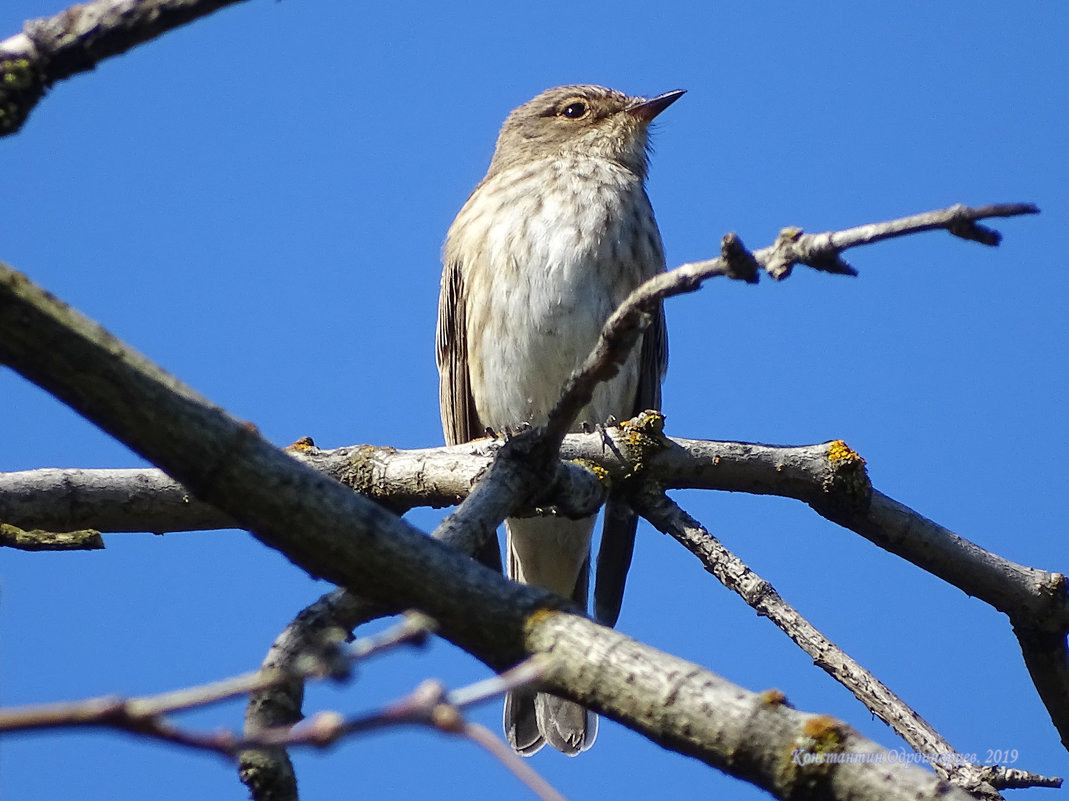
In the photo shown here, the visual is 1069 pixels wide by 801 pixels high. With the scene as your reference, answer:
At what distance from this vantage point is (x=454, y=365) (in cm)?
834

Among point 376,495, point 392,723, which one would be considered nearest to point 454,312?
point 376,495

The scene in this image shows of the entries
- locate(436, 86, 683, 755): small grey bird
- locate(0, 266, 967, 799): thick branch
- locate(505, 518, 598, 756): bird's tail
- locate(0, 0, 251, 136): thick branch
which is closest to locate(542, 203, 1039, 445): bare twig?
locate(0, 266, 967, 799): thick branch

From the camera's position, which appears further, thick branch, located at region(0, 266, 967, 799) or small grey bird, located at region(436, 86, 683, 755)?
small grey bird, located at region(436, 86, 683, 755)

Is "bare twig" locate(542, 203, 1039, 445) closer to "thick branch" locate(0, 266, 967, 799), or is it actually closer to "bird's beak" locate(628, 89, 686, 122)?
"thick branch" locate(0, 266, 967, 799)

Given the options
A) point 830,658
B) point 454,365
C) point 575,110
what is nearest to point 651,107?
point 575,110

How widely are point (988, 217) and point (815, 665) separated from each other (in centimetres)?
211

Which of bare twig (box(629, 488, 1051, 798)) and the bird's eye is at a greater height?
the bird's eye

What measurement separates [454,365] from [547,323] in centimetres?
102

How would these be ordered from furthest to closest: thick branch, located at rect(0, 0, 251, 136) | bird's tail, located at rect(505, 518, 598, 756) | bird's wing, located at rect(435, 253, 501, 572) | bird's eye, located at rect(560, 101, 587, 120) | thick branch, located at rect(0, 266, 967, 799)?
bird's eye, located at rect(560, 101, 587, 120), bird's wing, located at rect(435, 253, 501, 572), bird's tail, located at rect(505, 518, 598, 756), thick branch, located at rect(0, 0, 251, 136), thick branch, located at rect(0, 266, 967, 799)

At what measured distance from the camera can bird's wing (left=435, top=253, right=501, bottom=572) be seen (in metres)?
8.26

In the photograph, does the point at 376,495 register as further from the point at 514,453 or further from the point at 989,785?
the point at 989,785

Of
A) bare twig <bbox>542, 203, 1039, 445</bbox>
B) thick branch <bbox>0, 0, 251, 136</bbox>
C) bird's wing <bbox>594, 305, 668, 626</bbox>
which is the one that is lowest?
bare twig <bbox>542, 203, 1039, 445</bbox>

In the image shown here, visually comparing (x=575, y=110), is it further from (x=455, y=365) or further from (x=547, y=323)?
(x=547, y=323)

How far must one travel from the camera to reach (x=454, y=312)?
838cm
